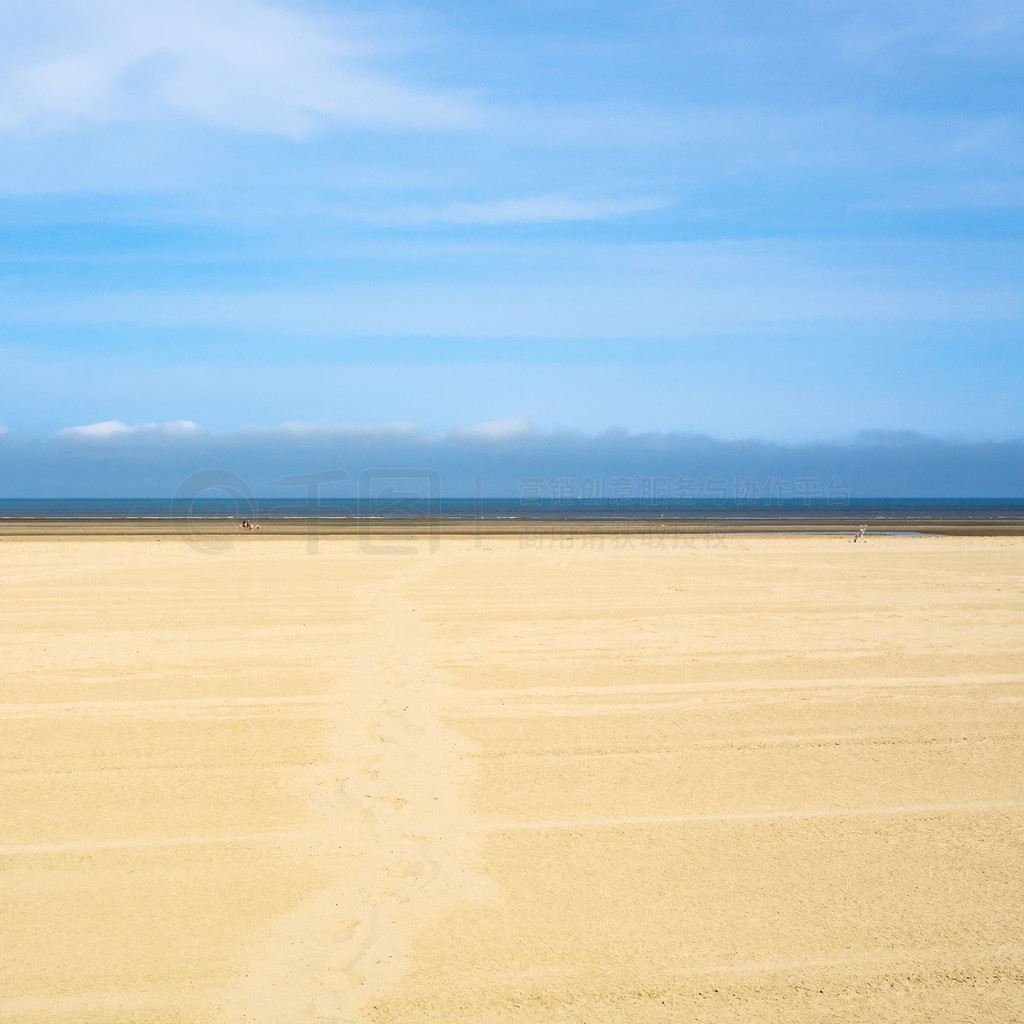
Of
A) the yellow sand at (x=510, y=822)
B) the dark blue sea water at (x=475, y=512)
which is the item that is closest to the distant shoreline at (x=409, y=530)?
the dark blue sea water at (x=475, y=512)

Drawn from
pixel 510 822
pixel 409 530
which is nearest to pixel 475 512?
pixel 409 530

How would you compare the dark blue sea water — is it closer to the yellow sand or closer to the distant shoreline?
Answer: the distant shoreline

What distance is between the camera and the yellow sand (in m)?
3.82

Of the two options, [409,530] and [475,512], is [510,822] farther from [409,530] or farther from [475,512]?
[475,512]

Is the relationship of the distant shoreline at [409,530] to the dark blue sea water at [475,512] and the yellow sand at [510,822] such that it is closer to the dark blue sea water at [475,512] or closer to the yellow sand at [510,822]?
the dark blue sea water at [475,512]

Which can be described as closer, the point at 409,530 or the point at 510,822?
the point at 510,822

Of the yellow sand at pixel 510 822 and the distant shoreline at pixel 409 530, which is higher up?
the distant shoreline at pixel 409 530

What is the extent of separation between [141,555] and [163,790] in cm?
1944

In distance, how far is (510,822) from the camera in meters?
5.52

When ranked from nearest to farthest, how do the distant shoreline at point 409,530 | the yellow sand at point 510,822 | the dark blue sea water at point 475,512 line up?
the yellow sand at point 510,822
the distant shoreline at point 409,530
the dark blue sea water at point 475,512

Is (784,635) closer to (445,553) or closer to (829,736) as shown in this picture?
(829,736)

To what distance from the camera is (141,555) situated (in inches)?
931

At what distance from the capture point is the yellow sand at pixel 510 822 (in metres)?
3.82

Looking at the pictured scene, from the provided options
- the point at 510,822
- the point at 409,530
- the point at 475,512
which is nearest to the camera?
the point at 510,822
